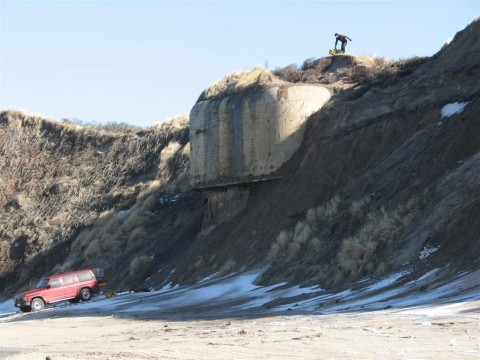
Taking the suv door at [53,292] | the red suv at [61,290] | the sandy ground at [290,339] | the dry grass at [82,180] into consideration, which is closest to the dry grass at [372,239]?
the sandy ground at [290,339]

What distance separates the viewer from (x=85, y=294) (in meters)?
36.5

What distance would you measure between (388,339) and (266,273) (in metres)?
15.3

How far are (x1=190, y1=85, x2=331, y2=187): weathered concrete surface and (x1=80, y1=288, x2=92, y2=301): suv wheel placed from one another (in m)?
6.60

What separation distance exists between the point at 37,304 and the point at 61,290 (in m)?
1.10

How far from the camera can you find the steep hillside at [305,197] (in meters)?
25.4

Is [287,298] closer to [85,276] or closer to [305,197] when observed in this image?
[305,197]

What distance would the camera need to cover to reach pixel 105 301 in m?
33.4

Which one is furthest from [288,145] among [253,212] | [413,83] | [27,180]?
[27,180]

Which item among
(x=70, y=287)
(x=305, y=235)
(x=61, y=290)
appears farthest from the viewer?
(x=70, y=287)

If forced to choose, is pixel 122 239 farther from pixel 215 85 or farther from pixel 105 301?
pixel 105 301

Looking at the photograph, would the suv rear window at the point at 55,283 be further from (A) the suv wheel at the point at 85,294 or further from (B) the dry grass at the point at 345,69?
(B) the dry grass at the point at 345,69

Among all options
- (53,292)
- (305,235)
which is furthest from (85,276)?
(305,235)

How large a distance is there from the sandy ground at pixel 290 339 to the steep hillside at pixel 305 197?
4.52 m

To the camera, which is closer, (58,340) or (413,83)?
(58,340)
